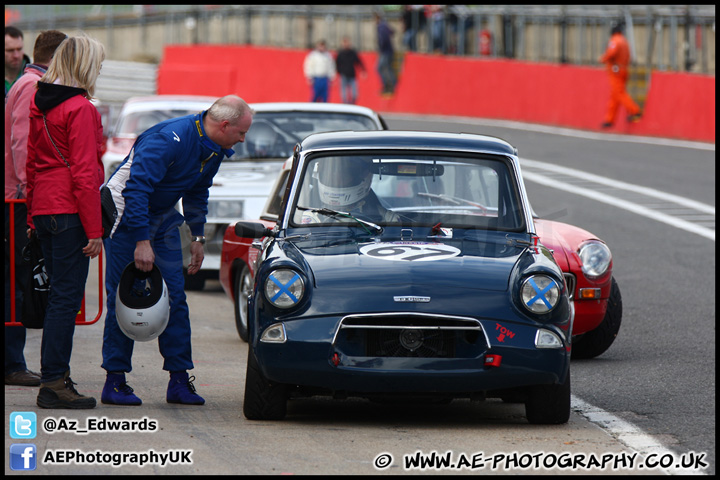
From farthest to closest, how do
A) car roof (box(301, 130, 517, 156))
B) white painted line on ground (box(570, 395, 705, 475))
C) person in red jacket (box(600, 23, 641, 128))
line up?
1. person in red jacket (box(600, 23, 641, 128))
2. car roof (box(301, 130, 517, 156))
3. white painted line on ground (box(570, 395, 705, 475))

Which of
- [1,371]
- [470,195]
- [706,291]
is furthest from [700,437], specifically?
[706,291]

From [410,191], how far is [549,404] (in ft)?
5.38

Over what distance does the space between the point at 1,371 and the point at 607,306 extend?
12.8 feet

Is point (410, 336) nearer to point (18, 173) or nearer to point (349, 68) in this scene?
point (18, 173)

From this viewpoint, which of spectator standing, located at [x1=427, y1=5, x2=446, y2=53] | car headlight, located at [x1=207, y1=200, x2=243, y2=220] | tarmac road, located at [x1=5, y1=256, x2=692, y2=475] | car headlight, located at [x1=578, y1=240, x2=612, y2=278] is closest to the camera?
tarmac road, located at [x1=5, y1=256, x2=692, y2=475]

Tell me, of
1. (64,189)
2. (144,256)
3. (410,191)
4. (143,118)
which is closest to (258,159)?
(143,118)

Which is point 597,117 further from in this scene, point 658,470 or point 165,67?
point 658,470

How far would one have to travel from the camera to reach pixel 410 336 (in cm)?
615

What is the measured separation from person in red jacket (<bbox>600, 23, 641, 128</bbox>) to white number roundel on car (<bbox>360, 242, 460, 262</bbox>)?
59.8ft

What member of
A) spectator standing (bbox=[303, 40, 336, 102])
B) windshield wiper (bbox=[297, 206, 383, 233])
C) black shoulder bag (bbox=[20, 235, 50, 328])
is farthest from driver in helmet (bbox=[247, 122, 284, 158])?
spectator standing (bbox=[303, 40, 336, 102])

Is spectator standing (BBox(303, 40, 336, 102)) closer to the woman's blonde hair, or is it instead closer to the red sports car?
the red sports car

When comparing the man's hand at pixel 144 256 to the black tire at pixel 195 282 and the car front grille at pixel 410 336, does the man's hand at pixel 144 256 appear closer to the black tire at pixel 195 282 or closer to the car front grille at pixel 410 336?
the car front grille at pixel 410 336

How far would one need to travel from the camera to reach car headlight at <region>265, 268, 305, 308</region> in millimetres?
6199

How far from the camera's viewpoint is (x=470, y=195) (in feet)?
24.1
